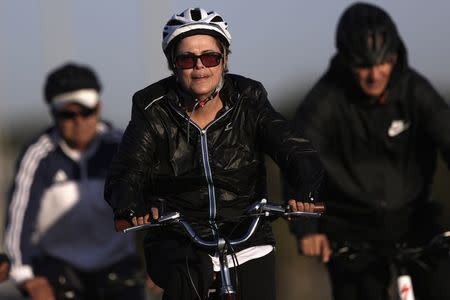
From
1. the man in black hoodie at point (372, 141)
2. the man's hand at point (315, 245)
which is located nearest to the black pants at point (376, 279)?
the man in black hoodie at point (372, 141)

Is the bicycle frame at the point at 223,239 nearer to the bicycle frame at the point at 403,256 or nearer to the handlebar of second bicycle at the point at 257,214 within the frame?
the handlebar of second bicycle at the point at 257,214

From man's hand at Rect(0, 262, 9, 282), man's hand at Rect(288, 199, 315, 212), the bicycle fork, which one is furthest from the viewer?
man's hand at Rect(0, 262, 9, 282)

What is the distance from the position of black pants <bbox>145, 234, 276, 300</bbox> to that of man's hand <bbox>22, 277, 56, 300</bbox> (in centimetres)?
319

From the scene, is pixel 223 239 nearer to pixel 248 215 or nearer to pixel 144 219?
pixel 248 215

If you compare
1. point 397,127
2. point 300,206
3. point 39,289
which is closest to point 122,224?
point 300,206

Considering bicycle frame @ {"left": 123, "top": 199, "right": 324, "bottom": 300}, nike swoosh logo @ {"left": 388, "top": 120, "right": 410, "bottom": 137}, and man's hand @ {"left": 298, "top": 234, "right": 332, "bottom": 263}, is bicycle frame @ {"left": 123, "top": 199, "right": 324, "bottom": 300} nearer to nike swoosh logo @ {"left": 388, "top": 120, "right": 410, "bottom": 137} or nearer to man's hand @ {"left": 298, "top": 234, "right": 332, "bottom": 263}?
man's hand @ {"left": 298, "top": 234, "right": 332, "bottom": 263}

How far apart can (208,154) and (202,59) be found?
1.48 feet

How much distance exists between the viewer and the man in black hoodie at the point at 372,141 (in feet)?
33.6

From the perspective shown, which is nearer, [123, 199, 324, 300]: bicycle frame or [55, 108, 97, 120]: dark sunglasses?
[123, 199, 324, 300]: bicycle frame

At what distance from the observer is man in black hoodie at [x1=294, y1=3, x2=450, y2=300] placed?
33.6ft

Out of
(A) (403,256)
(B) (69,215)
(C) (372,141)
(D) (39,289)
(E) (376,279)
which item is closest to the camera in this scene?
(A) (403,256)

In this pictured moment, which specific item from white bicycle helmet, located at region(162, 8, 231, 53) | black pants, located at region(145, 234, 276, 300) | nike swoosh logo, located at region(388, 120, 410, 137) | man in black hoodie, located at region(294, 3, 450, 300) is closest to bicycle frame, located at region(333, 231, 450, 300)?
man in black hoodie, located at region(294, 3, 450, 300)

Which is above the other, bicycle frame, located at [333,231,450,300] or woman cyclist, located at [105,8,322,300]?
woman cyclist, located at [105,8,322,300]

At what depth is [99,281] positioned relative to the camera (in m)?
11.4
